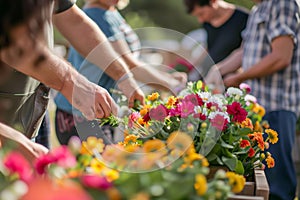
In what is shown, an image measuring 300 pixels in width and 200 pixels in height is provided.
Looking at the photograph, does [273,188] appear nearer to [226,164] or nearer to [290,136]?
[290,136]

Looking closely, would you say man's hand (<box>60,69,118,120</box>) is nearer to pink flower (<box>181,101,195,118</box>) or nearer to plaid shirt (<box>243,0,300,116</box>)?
pink flower (<box>181,101,195,118</box>)

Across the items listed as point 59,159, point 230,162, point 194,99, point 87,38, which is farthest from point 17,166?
point 87,38

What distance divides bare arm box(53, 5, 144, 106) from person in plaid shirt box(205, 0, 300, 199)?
1378 millimetres

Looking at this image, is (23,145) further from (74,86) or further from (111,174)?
(74,86)

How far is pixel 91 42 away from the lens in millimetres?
2707

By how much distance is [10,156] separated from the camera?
1.18 metres

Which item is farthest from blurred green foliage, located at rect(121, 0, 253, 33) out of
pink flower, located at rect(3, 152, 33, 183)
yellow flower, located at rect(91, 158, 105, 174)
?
pink flower, located at rect(3, 152, 33, 183)

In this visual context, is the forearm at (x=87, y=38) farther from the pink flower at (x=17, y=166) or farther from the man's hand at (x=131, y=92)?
the pink flower at (x=17, y=166)

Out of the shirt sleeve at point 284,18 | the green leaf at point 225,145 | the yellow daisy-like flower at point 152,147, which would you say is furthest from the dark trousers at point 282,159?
the yellow daisy-like flower at point 152,147

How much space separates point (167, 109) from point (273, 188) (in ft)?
5.04

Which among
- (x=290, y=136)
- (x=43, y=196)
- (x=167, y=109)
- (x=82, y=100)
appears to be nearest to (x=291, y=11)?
(x=290, y=136)

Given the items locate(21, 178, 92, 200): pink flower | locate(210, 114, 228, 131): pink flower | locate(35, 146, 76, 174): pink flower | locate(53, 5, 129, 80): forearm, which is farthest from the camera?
locate(53, 5, 129, 80): forearm

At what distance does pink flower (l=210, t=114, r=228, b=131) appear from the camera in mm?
2256

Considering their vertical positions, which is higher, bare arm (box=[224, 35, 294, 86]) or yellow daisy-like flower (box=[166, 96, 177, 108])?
yellow daisy-like flower (box=[166, 96, 177, 108])
